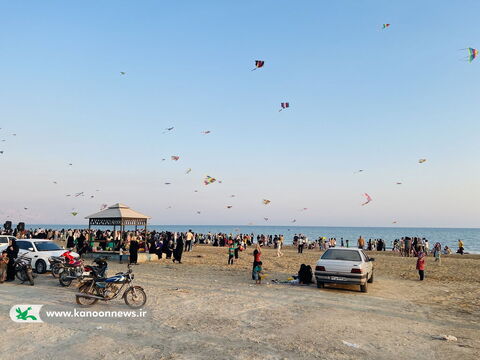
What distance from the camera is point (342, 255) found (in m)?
13.9

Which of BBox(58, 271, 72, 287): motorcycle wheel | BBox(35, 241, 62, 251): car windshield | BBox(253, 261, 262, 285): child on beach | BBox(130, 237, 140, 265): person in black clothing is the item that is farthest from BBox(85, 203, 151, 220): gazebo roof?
BBox(253, 261, 262, 285): child on beach

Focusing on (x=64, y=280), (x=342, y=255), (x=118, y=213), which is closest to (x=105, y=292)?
(x=64, y=280)

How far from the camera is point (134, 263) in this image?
21422 millimetres

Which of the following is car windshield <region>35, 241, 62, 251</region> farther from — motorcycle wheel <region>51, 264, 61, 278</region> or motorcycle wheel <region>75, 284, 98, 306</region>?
motorcycle wheel <region>75, 284, 98, 306</region>

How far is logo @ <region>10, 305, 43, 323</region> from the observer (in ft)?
27.9

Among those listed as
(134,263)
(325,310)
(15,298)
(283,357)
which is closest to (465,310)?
(325,310)

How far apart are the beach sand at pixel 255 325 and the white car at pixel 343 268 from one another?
19.0 inches

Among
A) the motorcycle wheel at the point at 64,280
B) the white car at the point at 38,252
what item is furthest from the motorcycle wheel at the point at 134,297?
the white car at the point at 38,252

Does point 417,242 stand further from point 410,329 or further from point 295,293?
point 410,329

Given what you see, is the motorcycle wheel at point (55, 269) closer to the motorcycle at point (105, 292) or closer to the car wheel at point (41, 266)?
the car wheel at point (41, 266)

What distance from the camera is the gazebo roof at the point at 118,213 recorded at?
2361cm

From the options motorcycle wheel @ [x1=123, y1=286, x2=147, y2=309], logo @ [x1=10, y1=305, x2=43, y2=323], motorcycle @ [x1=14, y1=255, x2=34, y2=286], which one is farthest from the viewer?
motorcycle @ [x1=14, y1=255, x2=34, y2=286]

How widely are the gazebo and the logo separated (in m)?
13.8

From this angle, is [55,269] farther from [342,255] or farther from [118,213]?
[342,255]
